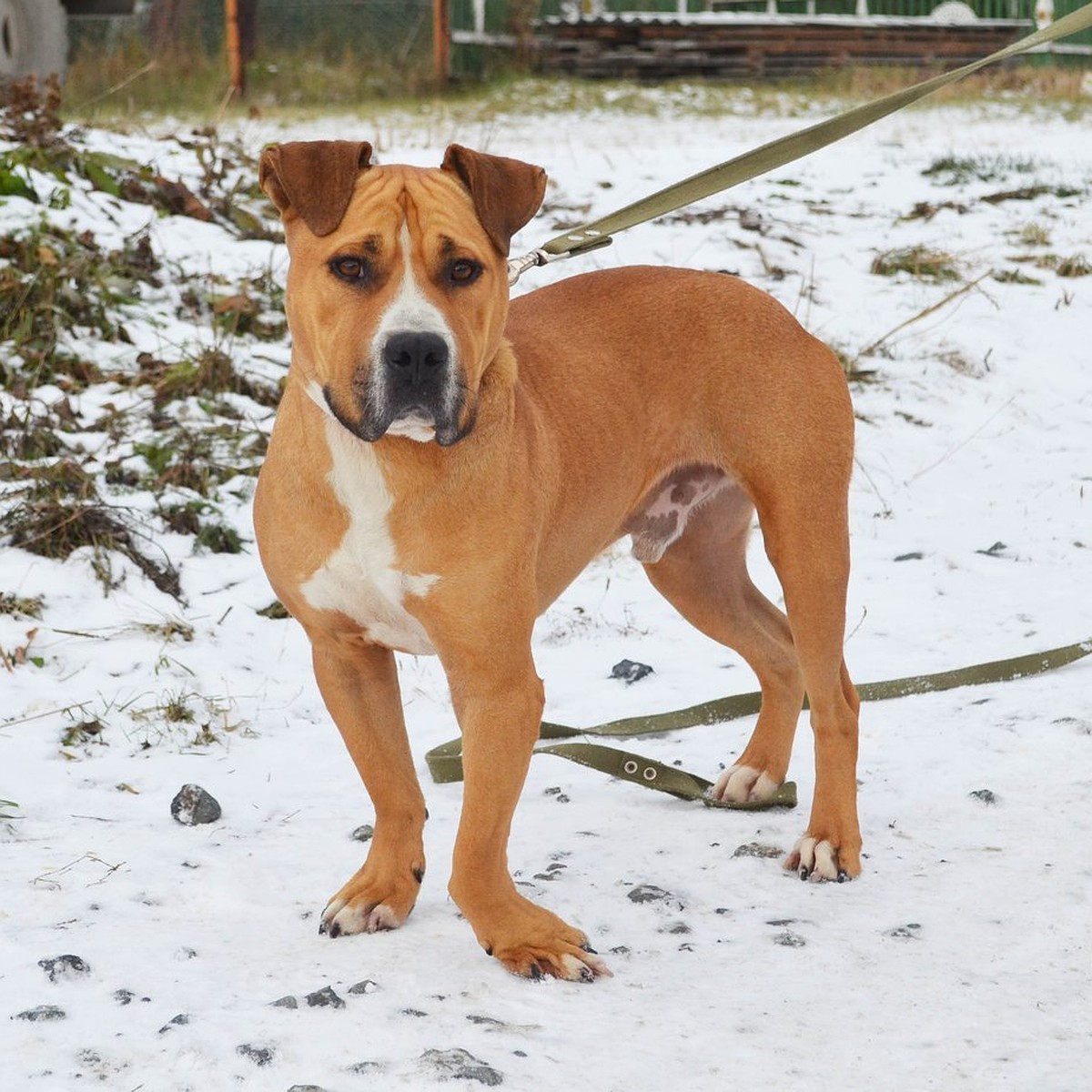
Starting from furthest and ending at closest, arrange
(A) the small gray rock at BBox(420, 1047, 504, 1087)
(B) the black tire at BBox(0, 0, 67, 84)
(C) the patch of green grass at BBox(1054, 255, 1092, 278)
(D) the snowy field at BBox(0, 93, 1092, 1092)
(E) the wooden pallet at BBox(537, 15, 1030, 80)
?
(E) the wooden pallet at BBox(537, 15, 1030, 80), (B) the black tire at BBox(0, 0, 67, 84), (C) the patch of green grass at BBox(1054, 255, 1092, 278), (D) the snowy field at BBox(0, 93, 1092, 1092), (A) the small gray rock at BBox(420, 1047, 504, 1087)

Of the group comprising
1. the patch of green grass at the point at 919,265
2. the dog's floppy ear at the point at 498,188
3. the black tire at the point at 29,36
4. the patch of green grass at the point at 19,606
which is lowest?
the patch of green grass at the point at 19,606

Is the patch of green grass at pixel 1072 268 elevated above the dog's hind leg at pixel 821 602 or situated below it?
above

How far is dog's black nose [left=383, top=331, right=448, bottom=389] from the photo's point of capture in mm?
3154

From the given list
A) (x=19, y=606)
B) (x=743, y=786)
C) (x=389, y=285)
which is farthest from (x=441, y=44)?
(x=389, y=285)

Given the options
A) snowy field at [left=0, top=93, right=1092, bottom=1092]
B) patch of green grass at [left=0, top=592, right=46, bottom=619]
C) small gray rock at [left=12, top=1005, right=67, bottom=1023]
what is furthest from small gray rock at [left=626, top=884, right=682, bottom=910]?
patch of green grass at [left=0, top=592, right=46, bottom=619]

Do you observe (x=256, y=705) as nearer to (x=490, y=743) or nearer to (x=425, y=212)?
(x=490, y=743)

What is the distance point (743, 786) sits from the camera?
4.55 m

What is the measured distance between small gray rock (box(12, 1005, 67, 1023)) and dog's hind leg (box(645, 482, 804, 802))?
6.87 ft

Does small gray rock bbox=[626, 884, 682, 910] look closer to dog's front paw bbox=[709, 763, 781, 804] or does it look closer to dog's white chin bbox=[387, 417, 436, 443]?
dog's front paw bbox=[709, 763, 781, 804]

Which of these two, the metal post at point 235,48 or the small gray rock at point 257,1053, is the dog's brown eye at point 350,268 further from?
the metal post at point 235,48

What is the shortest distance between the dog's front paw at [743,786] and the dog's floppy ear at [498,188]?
1.80 m

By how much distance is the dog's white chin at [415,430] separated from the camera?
10.7 feet

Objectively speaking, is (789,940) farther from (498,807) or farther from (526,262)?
(526,262)

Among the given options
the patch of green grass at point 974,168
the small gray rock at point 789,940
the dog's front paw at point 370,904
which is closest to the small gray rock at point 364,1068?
the dog's front paw at point 370,904
